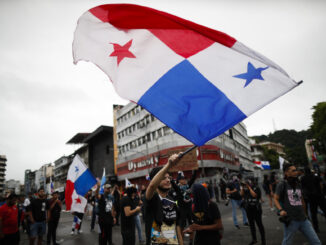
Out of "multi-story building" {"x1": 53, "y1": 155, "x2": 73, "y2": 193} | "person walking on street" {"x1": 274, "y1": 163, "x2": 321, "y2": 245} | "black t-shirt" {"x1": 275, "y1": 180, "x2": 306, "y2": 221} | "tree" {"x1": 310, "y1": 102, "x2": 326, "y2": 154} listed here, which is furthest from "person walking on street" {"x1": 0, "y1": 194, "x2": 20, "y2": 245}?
"multi-story building" {"x1": 53, "y1": 155, "x2": 73, "y2": 193}

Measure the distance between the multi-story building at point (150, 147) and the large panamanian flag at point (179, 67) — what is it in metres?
26.9

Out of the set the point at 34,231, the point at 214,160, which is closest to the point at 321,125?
the point at 214,160

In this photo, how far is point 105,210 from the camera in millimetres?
6875

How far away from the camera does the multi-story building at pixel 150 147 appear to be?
34.3 m

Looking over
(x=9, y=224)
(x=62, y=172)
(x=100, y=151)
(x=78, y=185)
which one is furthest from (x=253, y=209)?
(x=62, y=172)

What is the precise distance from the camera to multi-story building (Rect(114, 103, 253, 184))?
3428 cm

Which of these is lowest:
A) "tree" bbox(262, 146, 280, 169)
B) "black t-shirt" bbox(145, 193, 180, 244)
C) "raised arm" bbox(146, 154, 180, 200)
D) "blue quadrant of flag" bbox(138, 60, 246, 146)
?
"black t-shirt" bbox(145, 193, 180, 244)

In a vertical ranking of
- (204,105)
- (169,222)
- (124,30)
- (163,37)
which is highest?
(124,30)

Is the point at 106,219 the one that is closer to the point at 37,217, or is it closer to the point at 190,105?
the point at 37,217

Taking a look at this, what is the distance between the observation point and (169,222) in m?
2.91

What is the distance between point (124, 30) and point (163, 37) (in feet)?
2.10

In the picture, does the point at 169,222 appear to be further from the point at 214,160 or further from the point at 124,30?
the point at 214,160

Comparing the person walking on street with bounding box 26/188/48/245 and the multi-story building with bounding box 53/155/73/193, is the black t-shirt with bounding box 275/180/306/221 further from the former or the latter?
the multi-story building with bounding box 53/155/73/193

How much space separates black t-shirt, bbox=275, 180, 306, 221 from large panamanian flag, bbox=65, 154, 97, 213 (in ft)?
19.0
